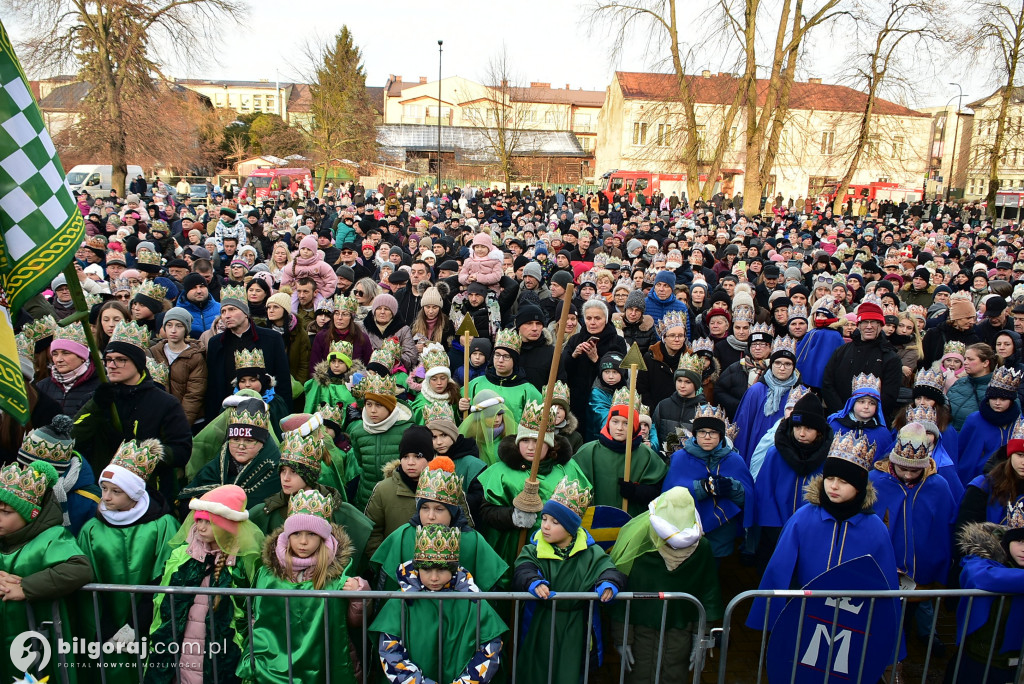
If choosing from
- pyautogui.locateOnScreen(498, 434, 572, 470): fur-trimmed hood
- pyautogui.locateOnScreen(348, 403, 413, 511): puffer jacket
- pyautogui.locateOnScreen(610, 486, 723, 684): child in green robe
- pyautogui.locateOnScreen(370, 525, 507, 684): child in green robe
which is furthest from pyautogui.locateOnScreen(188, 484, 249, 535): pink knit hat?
pyautogui.locateOnScreen(610, 486, 723, 684): child in green robe

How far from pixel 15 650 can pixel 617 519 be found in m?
3.21

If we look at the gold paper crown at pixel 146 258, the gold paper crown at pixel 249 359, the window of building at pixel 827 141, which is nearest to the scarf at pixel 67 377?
the gold paper crown at pixel 249 359

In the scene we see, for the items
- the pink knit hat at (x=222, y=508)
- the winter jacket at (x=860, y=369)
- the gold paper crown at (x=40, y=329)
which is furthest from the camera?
the winter jacket at (x=860, y=369)

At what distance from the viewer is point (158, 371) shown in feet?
19.6

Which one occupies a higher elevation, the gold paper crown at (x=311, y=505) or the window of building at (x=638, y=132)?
the window of building at (x=638, y=132)

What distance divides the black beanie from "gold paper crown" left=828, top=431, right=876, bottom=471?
2318 millimetres

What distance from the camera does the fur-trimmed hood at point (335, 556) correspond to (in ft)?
11.8

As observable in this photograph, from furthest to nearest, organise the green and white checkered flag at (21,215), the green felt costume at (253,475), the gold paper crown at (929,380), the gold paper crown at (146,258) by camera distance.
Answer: the gold paper crown at (146,258) → the gold paper crown at (929,380) → the green felt costume at (253,475) → the green and white checkered flag at (21,215)

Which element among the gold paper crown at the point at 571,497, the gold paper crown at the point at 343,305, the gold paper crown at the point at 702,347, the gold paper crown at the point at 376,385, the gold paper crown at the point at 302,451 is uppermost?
the gold paper crown at the point at 343,305

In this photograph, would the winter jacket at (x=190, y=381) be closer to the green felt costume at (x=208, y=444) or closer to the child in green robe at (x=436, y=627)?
the green felt costume at (x=208, y=444)

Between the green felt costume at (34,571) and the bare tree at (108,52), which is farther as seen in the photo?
the bare tree at (108,52)

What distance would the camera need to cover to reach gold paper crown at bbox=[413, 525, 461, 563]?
141 inches

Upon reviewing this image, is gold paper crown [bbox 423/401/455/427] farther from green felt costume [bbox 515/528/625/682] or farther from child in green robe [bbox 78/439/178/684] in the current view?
child in green robe [bbox 78/439/178/684]

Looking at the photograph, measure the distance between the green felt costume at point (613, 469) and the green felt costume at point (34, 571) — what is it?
9.62 feet
